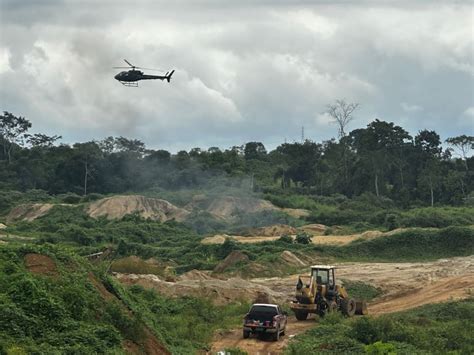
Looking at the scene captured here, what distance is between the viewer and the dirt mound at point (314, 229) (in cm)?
8156

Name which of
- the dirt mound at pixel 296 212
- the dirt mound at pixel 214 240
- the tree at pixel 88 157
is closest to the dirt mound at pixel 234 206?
the dirt mound at pixel 296 212

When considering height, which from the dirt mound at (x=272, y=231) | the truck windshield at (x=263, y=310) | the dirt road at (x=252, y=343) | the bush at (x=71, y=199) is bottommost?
the dirt road at (x=252, y=343)

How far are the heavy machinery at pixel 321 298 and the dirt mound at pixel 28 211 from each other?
6368cm

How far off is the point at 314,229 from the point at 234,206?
757 inches

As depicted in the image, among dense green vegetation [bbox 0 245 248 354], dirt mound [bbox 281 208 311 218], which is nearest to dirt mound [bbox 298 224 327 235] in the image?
dirt mound [bbox 281 208 311 218]

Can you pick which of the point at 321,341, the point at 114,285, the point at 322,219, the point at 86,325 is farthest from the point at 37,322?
the point at 322,219

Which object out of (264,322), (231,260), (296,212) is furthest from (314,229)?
(264,322)

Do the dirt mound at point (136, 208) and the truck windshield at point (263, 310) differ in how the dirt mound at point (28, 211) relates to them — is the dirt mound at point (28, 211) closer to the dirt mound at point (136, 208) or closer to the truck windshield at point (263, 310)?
the dirt mound at point (136, 208)

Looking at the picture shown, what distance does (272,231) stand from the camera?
269ft

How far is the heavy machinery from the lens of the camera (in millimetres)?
34844

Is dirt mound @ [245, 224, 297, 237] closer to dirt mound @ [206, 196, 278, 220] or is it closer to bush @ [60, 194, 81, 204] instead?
dirt mound @ [206, 196, 278, 220]

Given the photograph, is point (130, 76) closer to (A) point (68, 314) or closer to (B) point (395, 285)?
(B) point (395, 285)

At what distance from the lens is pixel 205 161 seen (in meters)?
120

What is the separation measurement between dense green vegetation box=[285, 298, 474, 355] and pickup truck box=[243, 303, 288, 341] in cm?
89
